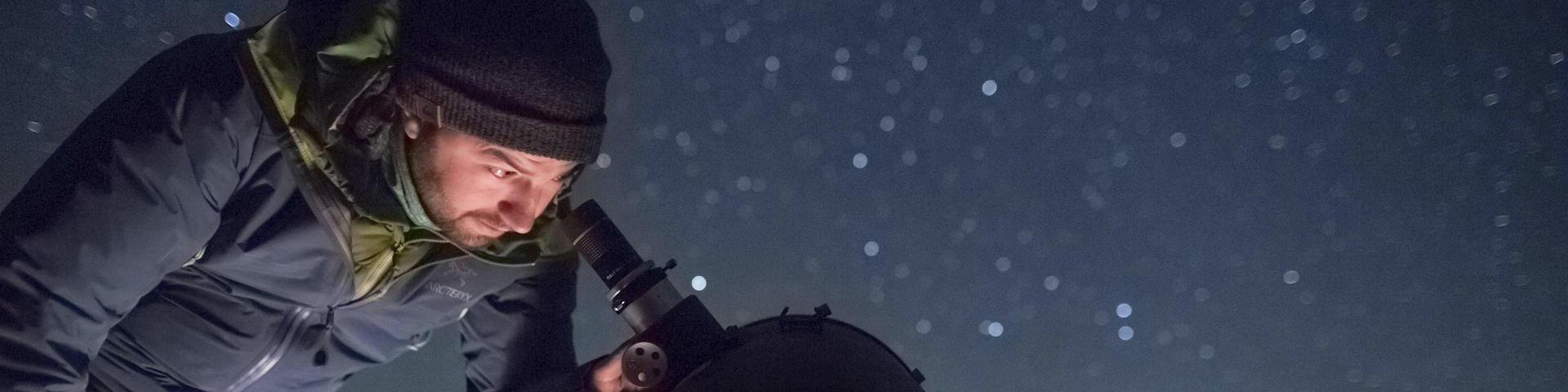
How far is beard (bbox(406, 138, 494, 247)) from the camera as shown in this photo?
1519 millimetres

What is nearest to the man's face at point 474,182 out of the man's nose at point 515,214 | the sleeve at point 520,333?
the man's nose at point 515,214

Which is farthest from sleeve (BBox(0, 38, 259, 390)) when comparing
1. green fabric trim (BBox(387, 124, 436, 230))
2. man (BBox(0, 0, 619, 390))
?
green fabric trim (BBox(387, 124, 436, 230))

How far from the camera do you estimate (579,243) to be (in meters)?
1.70

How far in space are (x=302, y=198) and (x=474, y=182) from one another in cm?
31

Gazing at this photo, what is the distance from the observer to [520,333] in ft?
6.11

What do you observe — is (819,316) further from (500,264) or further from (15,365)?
(15,365)

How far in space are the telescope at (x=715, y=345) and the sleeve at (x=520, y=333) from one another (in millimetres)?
272

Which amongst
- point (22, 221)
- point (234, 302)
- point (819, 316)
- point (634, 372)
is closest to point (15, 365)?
point (22, 221)

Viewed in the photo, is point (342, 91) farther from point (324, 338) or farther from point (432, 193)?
point (324, 338)

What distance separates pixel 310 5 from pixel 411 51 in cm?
19

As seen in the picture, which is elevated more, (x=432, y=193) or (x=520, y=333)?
(x=432, y=193)

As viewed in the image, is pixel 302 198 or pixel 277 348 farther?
pixel 277 348

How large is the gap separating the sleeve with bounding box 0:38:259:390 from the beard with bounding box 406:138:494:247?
0.28 metres

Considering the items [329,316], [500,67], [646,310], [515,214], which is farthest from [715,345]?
[329,316]
